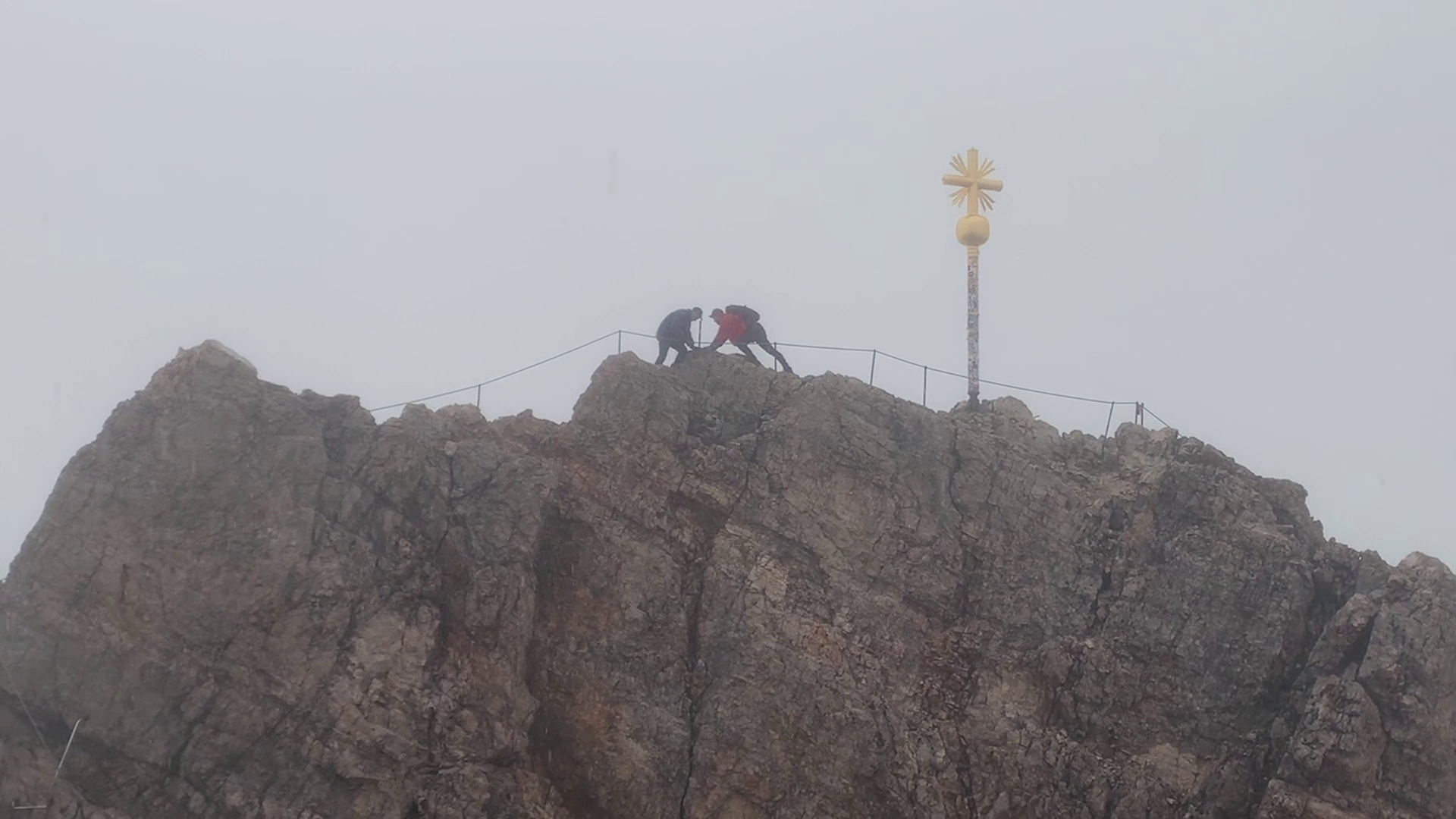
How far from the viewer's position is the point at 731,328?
29.0 meters

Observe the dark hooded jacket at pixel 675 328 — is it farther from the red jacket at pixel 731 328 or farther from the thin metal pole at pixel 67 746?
the thin metal pole at pixel 67 746

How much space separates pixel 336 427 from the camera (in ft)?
81.9

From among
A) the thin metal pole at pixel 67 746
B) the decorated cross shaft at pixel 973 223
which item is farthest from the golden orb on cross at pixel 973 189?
the thin metal pole at pixel 67 746

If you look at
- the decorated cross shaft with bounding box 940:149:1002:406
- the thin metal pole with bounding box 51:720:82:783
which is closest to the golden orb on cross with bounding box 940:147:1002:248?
the decorated cross shaft with bounding box 940:149:1002:406

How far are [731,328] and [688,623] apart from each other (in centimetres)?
736

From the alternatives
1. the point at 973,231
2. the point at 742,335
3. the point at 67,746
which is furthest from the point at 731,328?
the point at 67,746

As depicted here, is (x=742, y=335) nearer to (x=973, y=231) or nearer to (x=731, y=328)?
(x=731, y=328)

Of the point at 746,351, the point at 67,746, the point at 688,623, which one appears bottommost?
the point at 67,746

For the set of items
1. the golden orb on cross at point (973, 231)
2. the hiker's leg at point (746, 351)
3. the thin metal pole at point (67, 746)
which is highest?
the golden orb on cross at point (973, 231)

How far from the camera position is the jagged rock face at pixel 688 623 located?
73.3 feet

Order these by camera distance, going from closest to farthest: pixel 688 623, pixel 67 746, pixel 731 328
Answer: pixel 67 746
pixel 688 623
pixel 731 328

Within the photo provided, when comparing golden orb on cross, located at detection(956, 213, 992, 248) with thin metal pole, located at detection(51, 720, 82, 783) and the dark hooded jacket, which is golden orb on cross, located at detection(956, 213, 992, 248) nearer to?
the dark hooded jacket

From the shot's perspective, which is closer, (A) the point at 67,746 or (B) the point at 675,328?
(A) the point at 67,746

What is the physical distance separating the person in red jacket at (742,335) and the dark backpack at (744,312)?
0.04 metres
